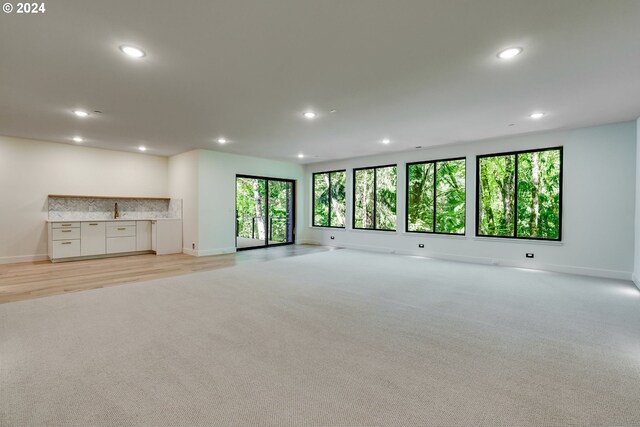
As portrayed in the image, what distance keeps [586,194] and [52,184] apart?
10545 mm

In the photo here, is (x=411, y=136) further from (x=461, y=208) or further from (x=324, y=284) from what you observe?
(x=324, y=284)

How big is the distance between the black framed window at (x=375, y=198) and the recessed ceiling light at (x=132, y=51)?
20.1ft

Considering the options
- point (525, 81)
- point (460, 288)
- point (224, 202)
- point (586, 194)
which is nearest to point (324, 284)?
point (460, 288)

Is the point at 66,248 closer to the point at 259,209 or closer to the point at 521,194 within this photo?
the point at 259,209

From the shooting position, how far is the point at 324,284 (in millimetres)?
4391

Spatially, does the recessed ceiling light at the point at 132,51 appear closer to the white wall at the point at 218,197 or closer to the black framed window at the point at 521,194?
the white wall at the point at 218,197

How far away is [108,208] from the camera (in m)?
7.36

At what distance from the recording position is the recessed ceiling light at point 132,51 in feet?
8.52

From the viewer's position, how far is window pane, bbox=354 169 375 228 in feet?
27.2

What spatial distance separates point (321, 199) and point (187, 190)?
3.93 meters

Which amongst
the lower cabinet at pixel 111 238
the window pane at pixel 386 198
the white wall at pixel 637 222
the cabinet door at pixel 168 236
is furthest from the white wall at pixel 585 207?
the lower cabinet at pixel 111 238

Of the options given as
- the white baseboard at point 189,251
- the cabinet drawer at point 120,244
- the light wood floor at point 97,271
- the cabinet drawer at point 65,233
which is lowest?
the light wood floor at point 97,271

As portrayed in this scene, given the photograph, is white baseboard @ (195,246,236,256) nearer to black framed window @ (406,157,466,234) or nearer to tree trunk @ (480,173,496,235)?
black framed window @ (406,157,466,234)

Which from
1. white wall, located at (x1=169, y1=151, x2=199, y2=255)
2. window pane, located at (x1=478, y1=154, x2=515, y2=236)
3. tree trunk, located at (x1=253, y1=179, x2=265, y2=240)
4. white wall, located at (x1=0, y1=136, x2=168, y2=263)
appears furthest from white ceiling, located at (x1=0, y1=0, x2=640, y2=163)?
tree trunk, located at (x1=253, y1=179, x2=265, y2=240)
